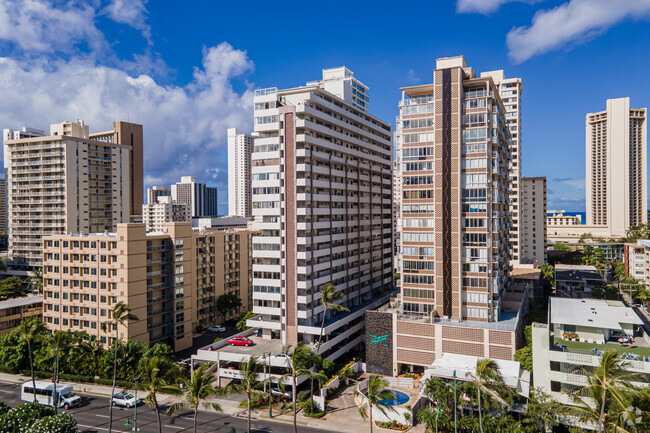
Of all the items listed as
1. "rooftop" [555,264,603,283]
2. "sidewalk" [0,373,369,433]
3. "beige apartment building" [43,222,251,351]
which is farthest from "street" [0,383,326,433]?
"rooftop" [555,264,603,283]

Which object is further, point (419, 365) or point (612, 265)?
point (612, 265)

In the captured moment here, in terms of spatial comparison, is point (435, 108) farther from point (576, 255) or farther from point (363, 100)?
point (576, 255)

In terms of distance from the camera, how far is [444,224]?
216 ft

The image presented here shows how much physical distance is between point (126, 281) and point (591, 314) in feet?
224

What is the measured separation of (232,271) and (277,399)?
46.8 meters

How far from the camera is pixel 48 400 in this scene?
56.9 meters

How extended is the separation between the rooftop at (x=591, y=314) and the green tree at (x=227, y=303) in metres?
62.9

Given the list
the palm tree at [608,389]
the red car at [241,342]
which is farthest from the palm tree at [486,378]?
the red car at [241,342]

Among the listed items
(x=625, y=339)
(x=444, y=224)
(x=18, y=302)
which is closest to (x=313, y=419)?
(x=444, y=224)

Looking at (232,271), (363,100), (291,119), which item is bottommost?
(232,271)

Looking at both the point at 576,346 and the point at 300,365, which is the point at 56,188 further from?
the point at 576,346

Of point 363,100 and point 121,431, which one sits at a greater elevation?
point 363,100

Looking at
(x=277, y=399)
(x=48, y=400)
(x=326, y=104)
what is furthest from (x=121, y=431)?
(x=326, y=104)

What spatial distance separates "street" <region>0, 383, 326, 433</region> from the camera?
50.9 metres
